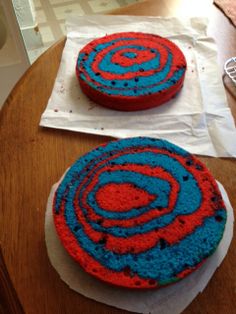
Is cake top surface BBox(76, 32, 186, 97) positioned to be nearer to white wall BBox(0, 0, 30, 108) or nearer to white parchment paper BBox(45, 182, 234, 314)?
white parchment paper BBox(45, 182, 234, 314)

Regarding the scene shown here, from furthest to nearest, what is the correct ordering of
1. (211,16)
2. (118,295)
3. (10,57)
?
(10,57), (211,16), (118,295)

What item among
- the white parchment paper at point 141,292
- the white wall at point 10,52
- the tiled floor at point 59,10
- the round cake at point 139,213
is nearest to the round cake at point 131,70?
Result: the round cake at point 139,213

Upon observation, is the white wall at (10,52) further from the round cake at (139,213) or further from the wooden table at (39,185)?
the round cake at (139,213)

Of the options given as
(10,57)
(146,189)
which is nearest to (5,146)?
(146,189)

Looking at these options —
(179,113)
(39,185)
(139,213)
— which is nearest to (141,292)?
(139,213)

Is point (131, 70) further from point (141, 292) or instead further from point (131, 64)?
point (141, 292)

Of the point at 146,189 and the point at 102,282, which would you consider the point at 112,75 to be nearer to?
the point at 146,189

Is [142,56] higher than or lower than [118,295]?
higher
